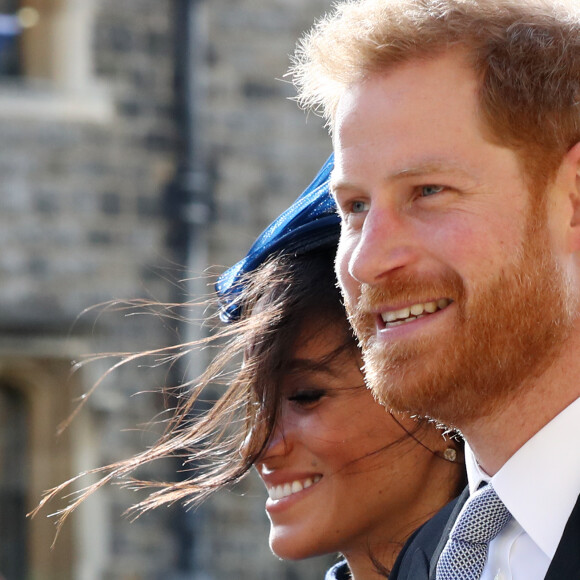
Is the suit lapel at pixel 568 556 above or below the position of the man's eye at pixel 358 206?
below

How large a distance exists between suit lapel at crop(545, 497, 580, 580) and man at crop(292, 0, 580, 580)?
0.11 ft

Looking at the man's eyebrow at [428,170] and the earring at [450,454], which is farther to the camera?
the earring at [450,454]

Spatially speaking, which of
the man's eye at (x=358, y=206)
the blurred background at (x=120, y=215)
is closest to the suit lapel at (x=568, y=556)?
the man's eye at (x=358, y=206)

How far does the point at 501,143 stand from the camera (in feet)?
5.72

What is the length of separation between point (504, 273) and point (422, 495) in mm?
756

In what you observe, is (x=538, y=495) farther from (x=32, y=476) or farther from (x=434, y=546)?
(x=32, y=476)

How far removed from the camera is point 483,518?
5.74 ft

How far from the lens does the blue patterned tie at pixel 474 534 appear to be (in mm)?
1737

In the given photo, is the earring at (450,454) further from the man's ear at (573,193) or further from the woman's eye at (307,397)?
the man's ear at (573,193)

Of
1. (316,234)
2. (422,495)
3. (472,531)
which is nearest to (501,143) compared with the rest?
(472,531)

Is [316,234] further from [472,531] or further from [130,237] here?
[130,237]

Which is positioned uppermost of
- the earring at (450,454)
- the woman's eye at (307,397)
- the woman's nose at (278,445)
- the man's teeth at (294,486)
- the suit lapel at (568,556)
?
the suit lapel at (568,556)

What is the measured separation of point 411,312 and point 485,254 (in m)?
0.14

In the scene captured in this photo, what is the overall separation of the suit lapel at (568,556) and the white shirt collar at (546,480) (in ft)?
0.19
